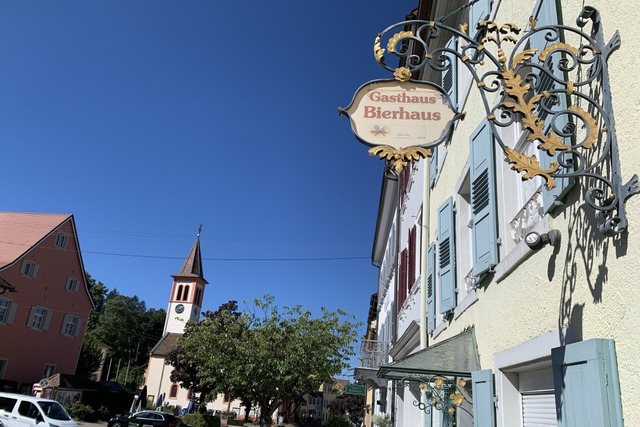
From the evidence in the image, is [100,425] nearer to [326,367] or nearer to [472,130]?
[326,367]

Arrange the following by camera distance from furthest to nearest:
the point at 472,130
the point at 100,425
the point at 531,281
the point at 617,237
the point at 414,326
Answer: the point at 100,425 → the point at 414,326 → the point at 472,130 → the point at 531,281 → the point at 617,237

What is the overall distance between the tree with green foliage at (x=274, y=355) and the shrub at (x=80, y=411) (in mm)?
11004

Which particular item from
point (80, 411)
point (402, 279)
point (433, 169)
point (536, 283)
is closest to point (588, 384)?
point (536, 283)

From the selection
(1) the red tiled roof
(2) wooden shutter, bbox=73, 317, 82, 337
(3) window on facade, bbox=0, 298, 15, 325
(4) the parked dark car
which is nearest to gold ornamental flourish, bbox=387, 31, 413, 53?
(4) the parked dark car

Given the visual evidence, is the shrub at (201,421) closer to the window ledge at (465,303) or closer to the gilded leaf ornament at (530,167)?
the window ledge at (465,303)

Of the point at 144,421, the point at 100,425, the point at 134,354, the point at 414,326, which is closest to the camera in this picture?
the point at 414,326

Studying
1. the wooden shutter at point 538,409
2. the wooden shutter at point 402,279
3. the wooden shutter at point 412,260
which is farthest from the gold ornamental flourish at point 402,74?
the wooden shutter at point 402,279

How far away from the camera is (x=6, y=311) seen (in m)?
29.2

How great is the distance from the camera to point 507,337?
428 cm

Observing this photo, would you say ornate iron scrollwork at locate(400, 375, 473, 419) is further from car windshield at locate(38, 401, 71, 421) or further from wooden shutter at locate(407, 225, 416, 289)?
car windshield at locate(38, 401, 71, 421)

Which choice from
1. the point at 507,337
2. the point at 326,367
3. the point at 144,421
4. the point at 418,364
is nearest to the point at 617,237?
the point at 507,337

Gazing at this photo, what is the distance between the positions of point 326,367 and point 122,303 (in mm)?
69450

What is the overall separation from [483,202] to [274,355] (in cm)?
1753

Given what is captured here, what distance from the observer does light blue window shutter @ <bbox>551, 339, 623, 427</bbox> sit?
100 inches
